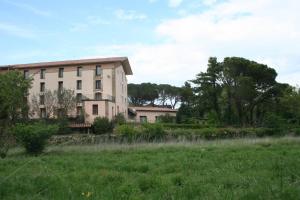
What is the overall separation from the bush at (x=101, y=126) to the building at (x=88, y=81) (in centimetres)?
554

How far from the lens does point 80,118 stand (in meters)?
56.6

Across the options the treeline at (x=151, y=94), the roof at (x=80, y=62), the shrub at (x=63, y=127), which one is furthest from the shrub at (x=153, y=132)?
the treeline at (x=151, y=94)

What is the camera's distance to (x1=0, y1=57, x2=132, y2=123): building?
57.9 meters

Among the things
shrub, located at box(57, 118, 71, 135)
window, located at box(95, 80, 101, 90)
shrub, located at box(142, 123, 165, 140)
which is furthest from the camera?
window, located at box(95, 80, 101, 90)

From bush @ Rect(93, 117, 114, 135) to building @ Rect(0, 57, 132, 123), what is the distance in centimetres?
554

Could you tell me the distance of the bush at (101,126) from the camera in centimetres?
5059

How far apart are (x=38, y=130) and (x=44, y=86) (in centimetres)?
4674

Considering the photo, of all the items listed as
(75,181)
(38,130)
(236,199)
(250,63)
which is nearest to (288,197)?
(236,199)

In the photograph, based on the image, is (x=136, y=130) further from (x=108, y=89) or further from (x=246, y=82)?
(x=108, y=89)

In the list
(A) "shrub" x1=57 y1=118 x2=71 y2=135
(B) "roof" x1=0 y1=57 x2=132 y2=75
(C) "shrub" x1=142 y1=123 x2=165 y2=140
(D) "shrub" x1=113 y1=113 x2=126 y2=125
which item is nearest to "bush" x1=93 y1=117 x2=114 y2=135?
(D) "shrub" x1=113 y1=113 x2=126 y2=125

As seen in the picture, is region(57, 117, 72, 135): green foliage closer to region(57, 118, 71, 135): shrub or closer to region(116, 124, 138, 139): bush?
region(57, 118, 71, 135): shrub

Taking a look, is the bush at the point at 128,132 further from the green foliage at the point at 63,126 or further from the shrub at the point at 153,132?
the green foliage at the point at 63,126

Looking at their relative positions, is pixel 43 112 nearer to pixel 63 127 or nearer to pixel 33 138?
pixel 63 127

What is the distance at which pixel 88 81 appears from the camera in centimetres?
6334
